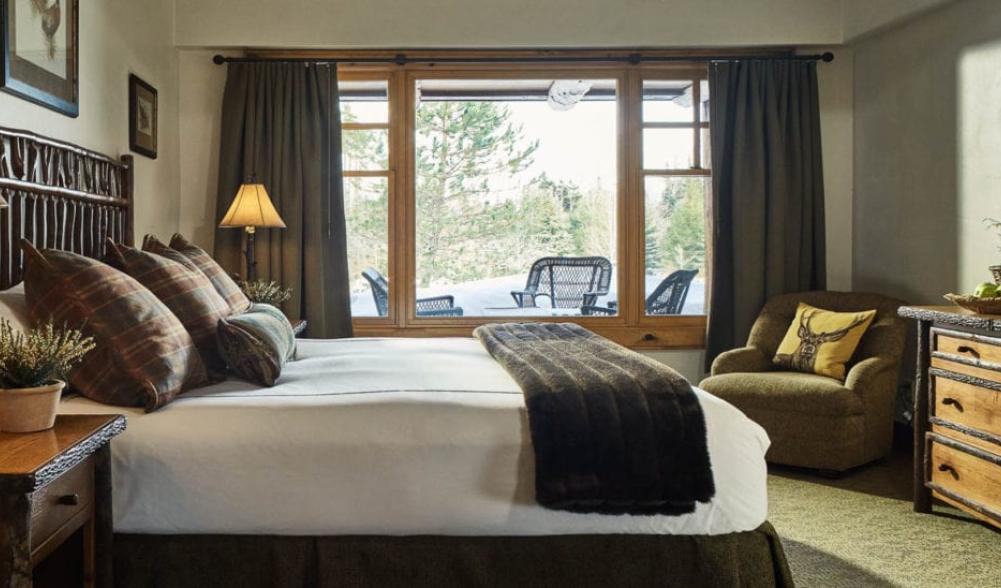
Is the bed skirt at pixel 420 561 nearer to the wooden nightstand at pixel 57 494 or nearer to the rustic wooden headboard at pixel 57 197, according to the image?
the wooden nightstand at pixel 57 494

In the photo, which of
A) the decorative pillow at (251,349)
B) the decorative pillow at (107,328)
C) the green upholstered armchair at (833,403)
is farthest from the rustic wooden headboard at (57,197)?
the green upholstered armchair at (833,403)

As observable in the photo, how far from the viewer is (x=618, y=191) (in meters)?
4.75

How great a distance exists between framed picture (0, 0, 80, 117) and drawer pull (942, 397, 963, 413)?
11.9ft

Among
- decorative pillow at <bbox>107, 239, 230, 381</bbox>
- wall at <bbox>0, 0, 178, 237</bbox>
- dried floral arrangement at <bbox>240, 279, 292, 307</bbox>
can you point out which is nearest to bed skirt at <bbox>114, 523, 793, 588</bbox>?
decorative pillow at <bbox>107, 239, 230, 381</bbox>

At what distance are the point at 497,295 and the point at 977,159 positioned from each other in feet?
8.92

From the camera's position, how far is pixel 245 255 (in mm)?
4398

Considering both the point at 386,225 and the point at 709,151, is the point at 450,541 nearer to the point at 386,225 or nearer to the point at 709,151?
the point at 386,225

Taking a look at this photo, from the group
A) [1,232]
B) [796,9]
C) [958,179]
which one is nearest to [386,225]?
[1,232]

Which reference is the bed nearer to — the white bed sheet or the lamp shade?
the white bed sheet

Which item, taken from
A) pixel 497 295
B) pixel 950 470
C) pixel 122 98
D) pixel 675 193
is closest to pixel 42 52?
pixel 122 98

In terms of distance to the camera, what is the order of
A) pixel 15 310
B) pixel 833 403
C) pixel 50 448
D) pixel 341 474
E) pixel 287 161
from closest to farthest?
1. pixel 50 448
2. pixel 341 474
3. pixel 15 310
4. pixel 833 403
5. pixel 287 161

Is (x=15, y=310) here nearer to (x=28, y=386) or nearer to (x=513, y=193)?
(x=28, y=386)

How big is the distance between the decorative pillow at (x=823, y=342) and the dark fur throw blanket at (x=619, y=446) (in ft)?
6.96

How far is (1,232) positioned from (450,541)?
184cm
